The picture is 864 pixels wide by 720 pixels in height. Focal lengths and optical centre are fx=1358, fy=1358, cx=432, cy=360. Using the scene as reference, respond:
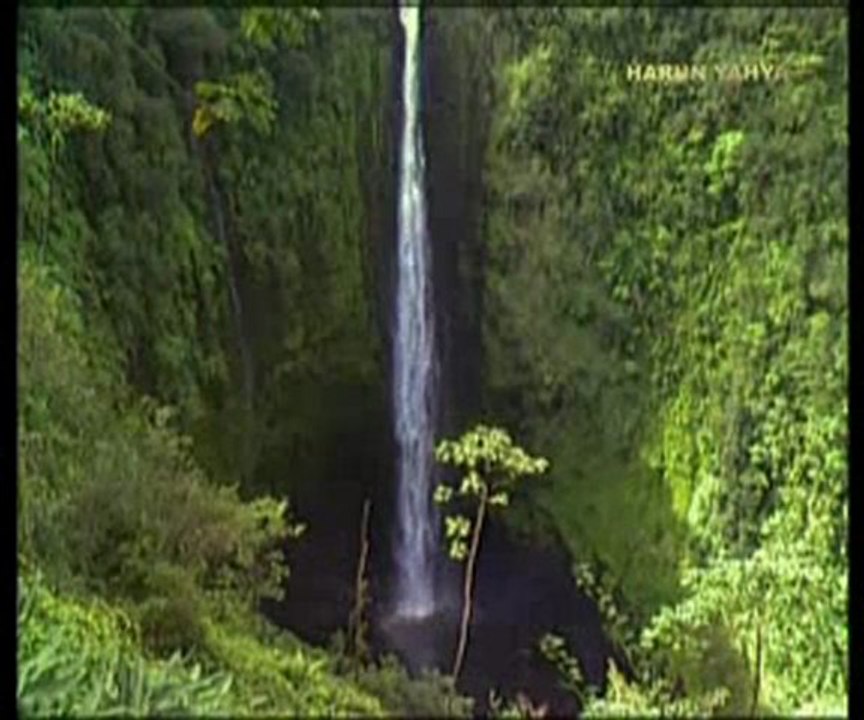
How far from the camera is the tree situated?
1.58m

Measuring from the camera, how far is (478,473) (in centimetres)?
159

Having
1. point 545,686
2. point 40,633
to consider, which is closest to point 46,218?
point 40,633

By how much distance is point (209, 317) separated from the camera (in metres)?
1.64

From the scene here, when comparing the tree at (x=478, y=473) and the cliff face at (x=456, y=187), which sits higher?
the cliff face at (x=456, y=187)

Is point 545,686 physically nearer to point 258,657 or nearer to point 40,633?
point 258,657

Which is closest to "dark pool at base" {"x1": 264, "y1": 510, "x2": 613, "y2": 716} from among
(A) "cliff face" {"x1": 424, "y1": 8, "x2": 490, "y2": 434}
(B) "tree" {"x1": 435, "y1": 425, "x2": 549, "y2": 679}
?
(B) "tree" {"x1": 435, "y1": 425, "x2": 549, "y2": 679}

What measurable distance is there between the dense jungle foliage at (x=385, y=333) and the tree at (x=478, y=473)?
23mm

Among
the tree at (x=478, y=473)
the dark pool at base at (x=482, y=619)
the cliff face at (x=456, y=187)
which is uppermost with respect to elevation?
the cliff face at (x=456, y=187)

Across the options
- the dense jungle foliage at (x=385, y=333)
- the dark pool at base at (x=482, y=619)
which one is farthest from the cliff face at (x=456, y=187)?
the dark pool at base at (x=482, y=619)

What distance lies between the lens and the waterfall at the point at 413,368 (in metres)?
1.56

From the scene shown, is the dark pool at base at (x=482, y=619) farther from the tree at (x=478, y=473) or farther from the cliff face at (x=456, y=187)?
the cliff face at (x=456, y=187)

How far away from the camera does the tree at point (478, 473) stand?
1579 mm

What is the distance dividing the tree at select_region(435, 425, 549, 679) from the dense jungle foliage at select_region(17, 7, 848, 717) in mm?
23

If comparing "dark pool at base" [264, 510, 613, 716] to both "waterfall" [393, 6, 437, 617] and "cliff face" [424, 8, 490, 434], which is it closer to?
"waterfall" [393, 6, 437, 617]
